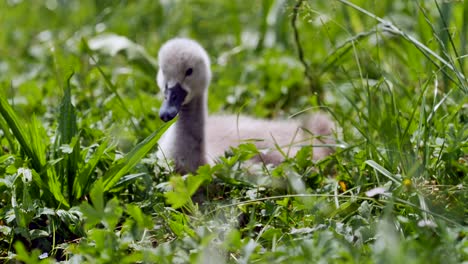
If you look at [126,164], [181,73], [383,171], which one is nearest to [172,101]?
[181,73]

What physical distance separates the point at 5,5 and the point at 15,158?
305 cm

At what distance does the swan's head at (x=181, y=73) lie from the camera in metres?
3.66

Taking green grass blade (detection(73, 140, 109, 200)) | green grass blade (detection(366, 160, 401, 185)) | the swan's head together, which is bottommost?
green grass blade (detection(366, 160, 401, 185))

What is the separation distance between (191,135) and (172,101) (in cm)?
20

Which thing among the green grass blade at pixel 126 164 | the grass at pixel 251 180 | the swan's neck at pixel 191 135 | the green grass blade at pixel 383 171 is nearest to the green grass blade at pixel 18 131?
the grass at pixel 251 180

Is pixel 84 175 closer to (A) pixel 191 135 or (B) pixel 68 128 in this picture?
(B) pixel 68 128

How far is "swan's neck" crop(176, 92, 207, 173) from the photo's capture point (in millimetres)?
3551

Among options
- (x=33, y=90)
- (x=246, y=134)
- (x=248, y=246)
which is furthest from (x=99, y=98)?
(x=248, y=246)

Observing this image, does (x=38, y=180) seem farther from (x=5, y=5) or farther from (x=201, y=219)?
(x=5, y=5)

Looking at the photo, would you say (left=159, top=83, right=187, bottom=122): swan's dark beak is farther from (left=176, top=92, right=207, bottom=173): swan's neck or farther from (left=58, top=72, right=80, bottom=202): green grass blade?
(left=58, top=72, right=80, bottom=202): green grass blade

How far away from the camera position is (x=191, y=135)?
3.69 meters

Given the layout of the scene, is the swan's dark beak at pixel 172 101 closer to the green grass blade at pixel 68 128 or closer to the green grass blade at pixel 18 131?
the green grass blade at pixel 68 128

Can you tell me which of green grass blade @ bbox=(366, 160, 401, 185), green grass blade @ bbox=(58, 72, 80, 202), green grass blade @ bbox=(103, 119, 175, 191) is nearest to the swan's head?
green grass blade @ bbox=(58, 72, 80, 202)

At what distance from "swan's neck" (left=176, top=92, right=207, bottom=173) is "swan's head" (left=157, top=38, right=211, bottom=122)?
1.9 inches
